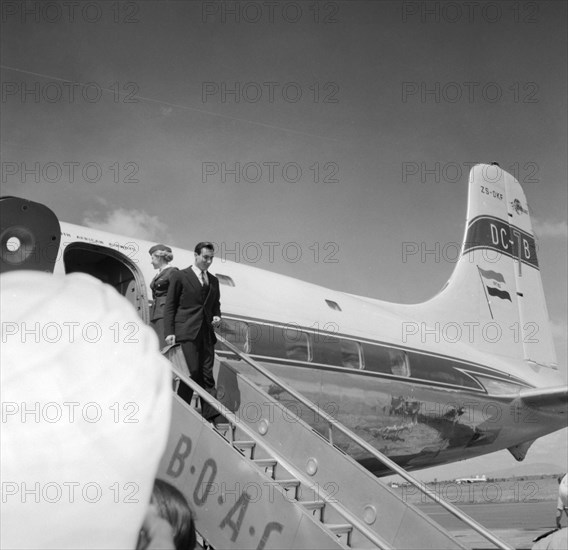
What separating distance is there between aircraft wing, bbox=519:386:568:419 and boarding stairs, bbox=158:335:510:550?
676cm

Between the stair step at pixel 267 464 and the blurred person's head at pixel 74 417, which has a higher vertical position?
the blurred person's head at pixel 74 417

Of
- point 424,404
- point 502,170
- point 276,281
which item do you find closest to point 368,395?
point 424,404

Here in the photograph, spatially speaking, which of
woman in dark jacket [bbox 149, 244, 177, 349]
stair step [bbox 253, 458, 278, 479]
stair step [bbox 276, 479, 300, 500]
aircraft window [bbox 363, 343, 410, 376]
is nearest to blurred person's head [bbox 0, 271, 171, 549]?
stair step [bbox 276, 479, 300, 500]

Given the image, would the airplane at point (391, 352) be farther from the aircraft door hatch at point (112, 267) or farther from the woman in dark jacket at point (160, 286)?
the woman in dark jacket at point (160, 286)

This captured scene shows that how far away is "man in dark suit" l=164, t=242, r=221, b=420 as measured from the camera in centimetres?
529

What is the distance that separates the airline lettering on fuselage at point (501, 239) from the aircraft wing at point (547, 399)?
4.12m

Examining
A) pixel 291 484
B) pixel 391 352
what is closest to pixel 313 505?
pixel 291 484

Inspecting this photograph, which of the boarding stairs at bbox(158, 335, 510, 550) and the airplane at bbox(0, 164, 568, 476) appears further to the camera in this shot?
the airplane at bbox(0, 164, 568, 476)

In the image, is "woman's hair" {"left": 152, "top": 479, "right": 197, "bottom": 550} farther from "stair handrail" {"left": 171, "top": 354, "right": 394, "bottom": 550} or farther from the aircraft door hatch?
the aircraft door hatch

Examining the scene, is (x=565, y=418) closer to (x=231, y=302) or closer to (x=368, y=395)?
(x=368, y=395)

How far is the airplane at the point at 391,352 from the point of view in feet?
25.1

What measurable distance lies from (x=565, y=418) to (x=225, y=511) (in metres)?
9.70

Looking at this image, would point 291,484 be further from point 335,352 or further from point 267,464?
point 335,352

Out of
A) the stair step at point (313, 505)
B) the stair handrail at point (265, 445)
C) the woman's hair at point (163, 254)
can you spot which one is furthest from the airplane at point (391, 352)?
the stair step at point (313, 505)
